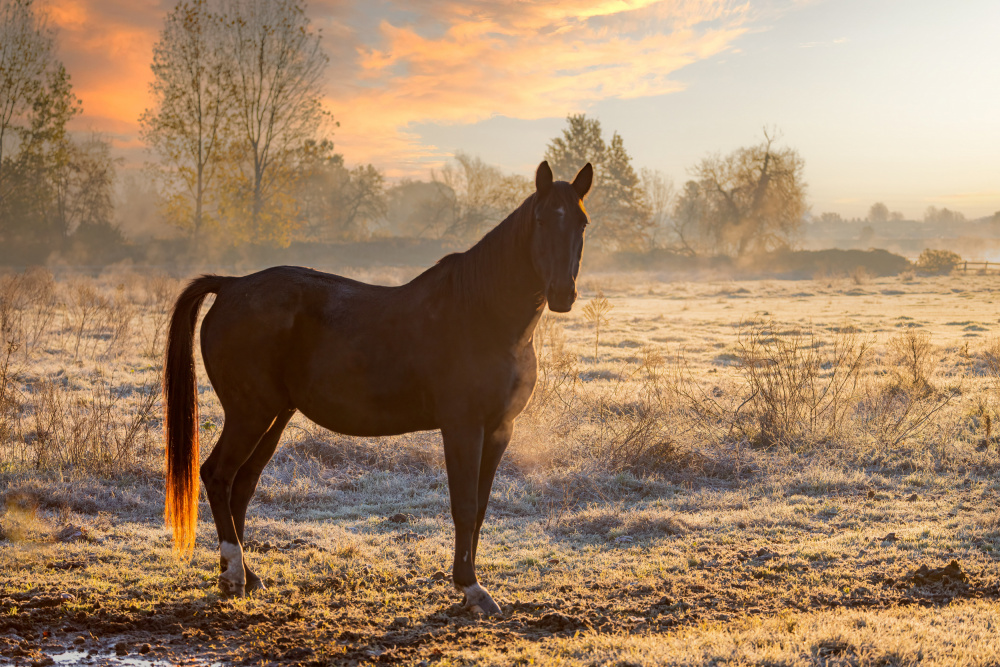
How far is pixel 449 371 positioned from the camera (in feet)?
13.3

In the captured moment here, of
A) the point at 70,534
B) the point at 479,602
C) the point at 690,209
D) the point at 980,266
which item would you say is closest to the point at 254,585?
the point at 479,602

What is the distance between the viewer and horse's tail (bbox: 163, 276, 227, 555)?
451 centimetres

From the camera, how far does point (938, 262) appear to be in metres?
43.5

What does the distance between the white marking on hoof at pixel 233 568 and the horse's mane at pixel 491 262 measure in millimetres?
2130

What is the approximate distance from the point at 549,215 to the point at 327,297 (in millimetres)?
1597

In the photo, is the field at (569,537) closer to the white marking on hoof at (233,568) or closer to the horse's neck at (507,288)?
the white marking on hoof at (233,568)

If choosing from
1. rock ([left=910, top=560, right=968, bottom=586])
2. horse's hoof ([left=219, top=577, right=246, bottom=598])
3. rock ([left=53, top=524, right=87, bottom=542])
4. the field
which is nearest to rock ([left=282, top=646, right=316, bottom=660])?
the field

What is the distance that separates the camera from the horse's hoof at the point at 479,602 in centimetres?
395

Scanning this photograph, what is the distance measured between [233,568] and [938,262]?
49.5 metres

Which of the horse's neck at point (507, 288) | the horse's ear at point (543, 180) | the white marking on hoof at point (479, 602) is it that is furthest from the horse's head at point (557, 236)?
the white marking on hoof at point (479, 602)

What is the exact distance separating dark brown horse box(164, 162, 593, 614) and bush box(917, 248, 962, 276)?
155 ft

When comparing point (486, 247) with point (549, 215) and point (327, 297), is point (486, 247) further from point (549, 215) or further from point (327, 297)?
point (327, 297)

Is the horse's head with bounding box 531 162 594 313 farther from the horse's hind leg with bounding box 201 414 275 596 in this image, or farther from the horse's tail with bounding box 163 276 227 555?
the horse's tail with bounding box 163 276 227 555

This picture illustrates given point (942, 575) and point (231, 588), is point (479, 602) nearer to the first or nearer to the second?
point (231, 588)
